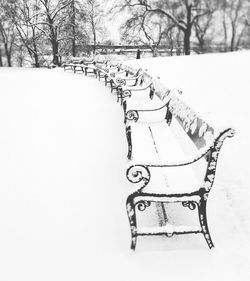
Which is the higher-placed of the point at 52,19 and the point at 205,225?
the point at 52,19

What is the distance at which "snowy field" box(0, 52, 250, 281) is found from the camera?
2.49 metres

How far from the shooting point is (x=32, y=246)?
274 centimetres

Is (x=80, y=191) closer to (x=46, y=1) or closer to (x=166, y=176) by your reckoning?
(x=166, y=176)

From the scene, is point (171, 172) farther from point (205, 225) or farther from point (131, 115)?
point (131, 115)

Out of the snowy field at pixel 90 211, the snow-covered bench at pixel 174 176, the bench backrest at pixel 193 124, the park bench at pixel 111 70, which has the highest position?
the park bench at pixel 111 70

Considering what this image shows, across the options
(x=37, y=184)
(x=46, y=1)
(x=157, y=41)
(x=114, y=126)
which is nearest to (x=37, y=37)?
(x=46, y=1)

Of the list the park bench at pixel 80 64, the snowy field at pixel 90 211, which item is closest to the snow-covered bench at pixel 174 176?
the snowy field at pixel 90 211

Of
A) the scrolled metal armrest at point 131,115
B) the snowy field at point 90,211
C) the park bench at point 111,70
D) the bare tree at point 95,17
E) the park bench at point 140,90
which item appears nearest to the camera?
the snowy field at point 90,211

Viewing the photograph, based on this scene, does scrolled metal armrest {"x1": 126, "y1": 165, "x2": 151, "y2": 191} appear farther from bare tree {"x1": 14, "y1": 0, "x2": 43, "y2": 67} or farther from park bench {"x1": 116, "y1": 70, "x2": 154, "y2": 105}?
bare tree {"x1": 14, "y1": 0, "x2": 43, "y2": 67}

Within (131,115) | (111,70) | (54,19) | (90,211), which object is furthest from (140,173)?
(54,19)

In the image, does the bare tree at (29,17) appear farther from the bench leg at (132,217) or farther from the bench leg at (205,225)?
the bench leg at (205,225)

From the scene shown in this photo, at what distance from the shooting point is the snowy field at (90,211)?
8.17ft

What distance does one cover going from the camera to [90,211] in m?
3.25

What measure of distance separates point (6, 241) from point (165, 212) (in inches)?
55.7
